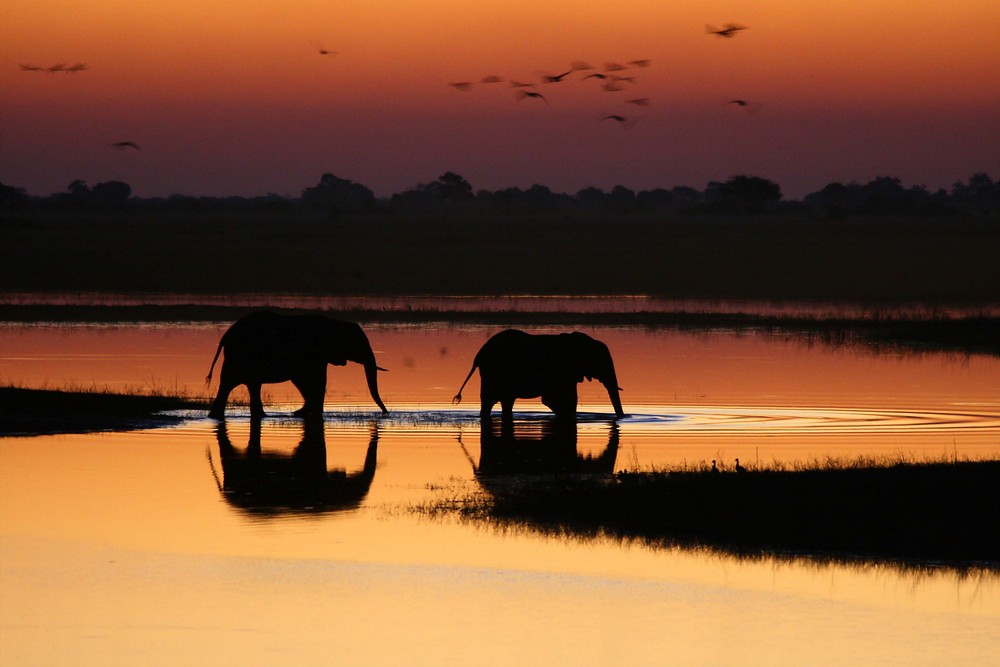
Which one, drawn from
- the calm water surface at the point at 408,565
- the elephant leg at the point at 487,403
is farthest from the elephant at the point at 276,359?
the elephant leg at the point at 487,403

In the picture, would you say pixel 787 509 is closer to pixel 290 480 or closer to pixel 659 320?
pixel 290 480

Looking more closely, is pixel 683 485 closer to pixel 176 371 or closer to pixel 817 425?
pixel 817 425

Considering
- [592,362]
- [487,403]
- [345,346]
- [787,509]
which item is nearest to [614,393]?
[592,362]

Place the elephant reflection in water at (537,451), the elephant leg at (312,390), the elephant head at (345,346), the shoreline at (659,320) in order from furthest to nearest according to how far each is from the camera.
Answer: the shoreline at (659,320) < the elephant head at (345,346) < the elephant leg at (312,390) < the elephant reflection in water at (537,451)

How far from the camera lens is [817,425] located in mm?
26156

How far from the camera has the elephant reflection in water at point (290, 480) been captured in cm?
1850

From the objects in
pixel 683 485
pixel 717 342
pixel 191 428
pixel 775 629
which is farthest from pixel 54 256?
pixel 775 629

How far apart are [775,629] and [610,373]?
1430 centimetres

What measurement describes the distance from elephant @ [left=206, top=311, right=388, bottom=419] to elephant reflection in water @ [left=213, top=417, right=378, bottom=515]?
263 cm

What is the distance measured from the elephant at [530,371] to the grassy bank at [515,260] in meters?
41.5

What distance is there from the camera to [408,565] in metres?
15.2

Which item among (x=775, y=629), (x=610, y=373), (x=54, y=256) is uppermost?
(x=54, y=256)

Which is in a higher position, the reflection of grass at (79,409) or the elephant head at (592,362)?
the elephant head at (592,362)

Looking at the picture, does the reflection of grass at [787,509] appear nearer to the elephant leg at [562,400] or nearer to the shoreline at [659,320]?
the elephant leg at [562,400]
